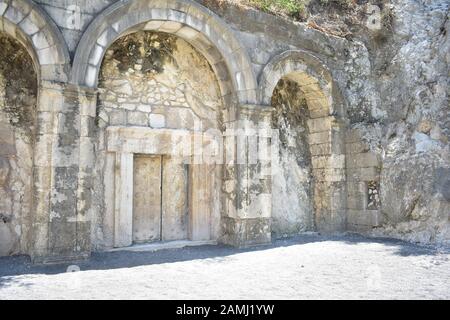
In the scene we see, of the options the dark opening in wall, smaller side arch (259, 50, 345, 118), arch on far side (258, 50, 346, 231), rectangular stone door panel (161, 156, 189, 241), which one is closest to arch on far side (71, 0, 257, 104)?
smaller side arch (259, 50, 345, 118)

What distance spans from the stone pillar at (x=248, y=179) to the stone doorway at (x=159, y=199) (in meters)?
0.75

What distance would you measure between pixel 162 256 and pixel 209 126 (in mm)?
2422

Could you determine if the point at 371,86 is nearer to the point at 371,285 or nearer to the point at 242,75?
the point at 242,75

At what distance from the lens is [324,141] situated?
26.2ft

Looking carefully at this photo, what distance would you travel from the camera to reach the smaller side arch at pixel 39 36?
16.4 feet

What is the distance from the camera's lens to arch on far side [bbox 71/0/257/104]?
17.8 ft

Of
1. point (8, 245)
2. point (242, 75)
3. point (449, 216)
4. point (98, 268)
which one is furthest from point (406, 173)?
point (8, 245)

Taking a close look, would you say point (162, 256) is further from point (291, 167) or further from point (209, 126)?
point (291, 167)

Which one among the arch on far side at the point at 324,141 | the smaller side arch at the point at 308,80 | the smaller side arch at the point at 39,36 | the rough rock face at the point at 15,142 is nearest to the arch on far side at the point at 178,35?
the smaller side arch at the point at 39,36

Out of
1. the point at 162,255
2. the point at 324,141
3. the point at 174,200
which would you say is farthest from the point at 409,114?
the point at 162,255

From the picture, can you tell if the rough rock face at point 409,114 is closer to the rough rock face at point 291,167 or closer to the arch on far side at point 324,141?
the arch on far side at point 324,141

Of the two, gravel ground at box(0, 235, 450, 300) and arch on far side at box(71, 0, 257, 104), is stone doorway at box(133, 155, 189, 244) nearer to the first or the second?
gravel ground at box(0, 235, 450, 300)

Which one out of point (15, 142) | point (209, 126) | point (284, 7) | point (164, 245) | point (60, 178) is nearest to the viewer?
point (60, 178)

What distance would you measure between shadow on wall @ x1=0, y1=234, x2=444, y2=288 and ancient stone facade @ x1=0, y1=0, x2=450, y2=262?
9.0 inches
